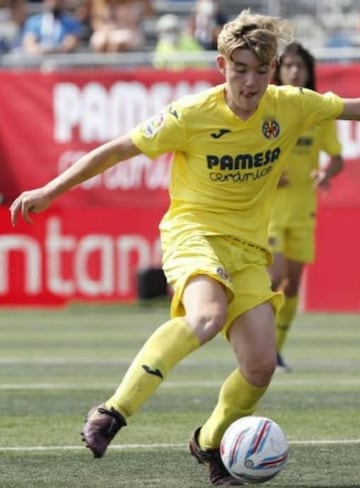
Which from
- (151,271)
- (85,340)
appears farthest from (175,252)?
(151,271)

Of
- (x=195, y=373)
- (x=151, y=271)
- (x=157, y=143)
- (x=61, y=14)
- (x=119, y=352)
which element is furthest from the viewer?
(x=61, y=14)

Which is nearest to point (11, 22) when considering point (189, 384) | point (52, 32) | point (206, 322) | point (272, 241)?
point (52, 32)

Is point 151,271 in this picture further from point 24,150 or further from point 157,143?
point 157,143

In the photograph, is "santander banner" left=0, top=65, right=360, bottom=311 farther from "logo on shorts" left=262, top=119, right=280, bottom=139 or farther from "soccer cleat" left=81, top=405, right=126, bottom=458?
"soccer cleat" left=81, top=405, right=126, bottom=458

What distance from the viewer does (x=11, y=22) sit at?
21.4m

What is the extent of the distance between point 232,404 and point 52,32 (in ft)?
46.3

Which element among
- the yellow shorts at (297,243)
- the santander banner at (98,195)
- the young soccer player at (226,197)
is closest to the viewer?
the young soccer player at (226,197)

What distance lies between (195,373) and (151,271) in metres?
5.75

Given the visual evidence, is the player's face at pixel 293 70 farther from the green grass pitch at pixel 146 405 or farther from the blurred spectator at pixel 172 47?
the blurred spectator at pixel 172 47

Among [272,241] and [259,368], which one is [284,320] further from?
[259,368]

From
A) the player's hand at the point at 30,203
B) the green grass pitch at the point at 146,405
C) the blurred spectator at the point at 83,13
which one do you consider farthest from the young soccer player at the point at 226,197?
the blurred spectator at the point at 83,13

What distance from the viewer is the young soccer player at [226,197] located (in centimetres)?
642

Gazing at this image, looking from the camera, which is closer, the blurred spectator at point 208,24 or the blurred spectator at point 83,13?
the blurred spectator at point 208,24

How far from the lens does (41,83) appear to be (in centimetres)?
1828
